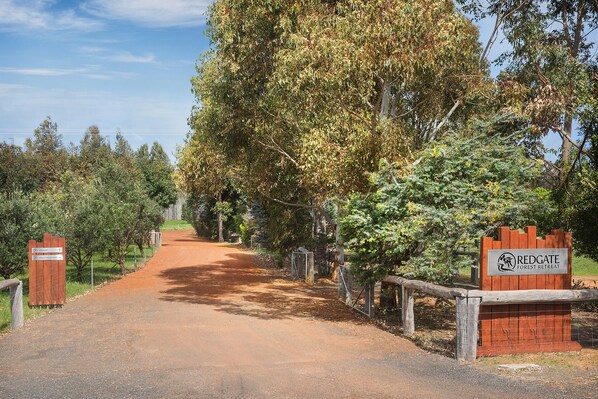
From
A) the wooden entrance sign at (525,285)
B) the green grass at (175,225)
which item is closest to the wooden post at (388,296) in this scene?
the wooden entrance sign at (525,285)

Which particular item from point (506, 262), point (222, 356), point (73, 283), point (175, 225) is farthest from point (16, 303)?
point (175, 225)

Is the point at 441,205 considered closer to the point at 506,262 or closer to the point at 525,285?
the point at 506,262

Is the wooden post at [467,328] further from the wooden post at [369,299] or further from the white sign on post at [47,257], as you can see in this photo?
the white sign on post at [47,257]

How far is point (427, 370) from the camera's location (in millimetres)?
8547

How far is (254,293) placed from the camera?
1900cm

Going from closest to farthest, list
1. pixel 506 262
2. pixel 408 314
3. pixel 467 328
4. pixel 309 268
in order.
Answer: pixel 467 328 → pixel 506 262 → pixel 408 314 → pixel 309 268

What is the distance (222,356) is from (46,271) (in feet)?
24.9

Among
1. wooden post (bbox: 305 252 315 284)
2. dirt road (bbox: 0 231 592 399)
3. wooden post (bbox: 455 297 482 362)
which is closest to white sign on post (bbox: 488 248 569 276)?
wooden post (bbox: 455 297 482 362)

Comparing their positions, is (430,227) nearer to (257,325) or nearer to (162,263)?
(257,325)

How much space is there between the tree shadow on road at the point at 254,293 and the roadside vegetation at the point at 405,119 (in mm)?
2122

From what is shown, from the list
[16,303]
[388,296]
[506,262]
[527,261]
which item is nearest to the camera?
[506,262]

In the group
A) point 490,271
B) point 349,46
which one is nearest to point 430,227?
point 490,271

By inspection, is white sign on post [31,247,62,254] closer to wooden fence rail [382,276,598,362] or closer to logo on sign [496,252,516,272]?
wooden fence rail [382,276,598,362]

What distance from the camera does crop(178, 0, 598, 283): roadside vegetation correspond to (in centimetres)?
1178
